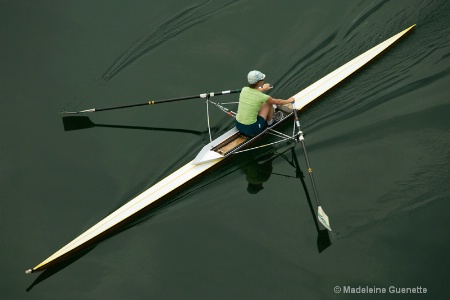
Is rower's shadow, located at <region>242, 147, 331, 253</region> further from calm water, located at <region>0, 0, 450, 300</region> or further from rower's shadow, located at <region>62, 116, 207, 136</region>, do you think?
rower's shadow, located at <region>62, 116, 207, 136</region>

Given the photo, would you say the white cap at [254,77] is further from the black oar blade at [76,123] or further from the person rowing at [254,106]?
the black oar blade at [76,123]

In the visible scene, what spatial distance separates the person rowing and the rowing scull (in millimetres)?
341

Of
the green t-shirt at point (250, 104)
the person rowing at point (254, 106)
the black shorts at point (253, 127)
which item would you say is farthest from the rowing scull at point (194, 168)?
the green t-shirt at point (250, 104)

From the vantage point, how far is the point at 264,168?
35.9 ft

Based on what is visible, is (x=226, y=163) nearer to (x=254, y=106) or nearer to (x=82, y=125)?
(x=254, y=106)

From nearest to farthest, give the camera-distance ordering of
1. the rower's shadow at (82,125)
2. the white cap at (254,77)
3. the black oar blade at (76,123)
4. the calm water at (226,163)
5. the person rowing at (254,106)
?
the calm water at (226,163)
the white cap at (254,77)
the person rowing at (254,106)
the rower's shadow at (82,125)
the black oar blade at (76,123)

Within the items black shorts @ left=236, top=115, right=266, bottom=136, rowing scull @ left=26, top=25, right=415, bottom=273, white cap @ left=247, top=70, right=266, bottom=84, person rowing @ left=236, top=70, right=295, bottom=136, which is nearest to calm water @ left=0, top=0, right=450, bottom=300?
rowing scull @ left=26, top=25, right=415, bottom=273

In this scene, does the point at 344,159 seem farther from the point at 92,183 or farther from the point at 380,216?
the point at 92,183

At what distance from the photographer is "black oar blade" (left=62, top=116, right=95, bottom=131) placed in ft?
38.3

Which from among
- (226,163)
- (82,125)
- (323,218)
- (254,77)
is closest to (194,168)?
(226,163)

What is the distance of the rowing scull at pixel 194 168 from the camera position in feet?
30.5

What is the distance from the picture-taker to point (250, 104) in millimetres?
10328

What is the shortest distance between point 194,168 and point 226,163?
75 cm

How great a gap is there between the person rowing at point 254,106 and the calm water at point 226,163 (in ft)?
2.37
